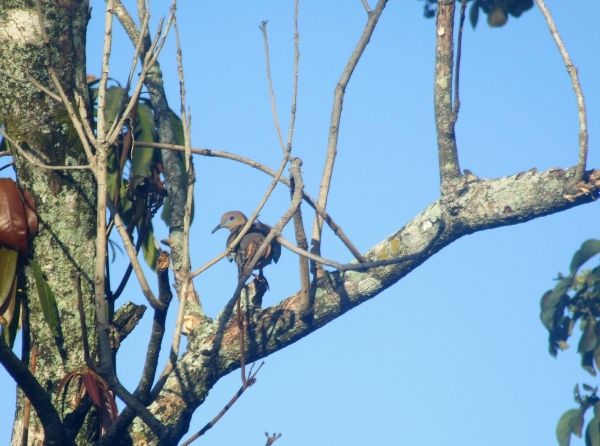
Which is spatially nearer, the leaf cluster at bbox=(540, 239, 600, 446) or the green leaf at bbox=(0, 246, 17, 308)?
the green leaf at bbox=(0, 246, 17, 308)

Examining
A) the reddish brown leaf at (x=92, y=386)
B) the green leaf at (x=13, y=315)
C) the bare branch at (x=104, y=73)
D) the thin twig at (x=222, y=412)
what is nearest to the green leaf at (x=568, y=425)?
the thin twig at (x=222, y=412)

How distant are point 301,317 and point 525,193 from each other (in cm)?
111

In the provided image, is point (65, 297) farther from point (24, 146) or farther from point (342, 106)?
point (342, 106)

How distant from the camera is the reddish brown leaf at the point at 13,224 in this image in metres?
2.56

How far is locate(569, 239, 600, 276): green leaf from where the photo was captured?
4141 millimetres

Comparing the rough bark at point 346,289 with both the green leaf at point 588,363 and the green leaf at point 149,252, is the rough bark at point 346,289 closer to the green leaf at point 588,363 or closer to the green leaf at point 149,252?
the green leaf at point 149,252

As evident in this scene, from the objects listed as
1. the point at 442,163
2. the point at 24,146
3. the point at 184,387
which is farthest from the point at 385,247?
the point at 24,146

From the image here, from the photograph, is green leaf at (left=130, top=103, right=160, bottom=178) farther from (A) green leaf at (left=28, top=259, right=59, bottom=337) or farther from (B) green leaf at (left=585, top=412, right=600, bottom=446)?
(B) green leaf at (left=585, top=412, right=600, bottom=446)

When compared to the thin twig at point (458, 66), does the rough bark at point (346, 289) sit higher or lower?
lower

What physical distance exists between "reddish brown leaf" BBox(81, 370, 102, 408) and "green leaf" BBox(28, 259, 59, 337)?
0.79 feet

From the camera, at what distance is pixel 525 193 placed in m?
2.72

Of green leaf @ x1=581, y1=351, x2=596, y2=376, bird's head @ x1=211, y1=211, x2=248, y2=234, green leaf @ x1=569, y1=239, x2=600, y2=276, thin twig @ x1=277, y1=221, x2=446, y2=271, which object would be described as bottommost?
thin twig @ x1=277, y1=221, x2=446, y2=271

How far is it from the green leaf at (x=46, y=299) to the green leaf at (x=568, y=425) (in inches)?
126

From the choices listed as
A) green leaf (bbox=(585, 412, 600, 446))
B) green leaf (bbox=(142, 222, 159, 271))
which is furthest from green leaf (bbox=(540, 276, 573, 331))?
green leaf (bbox=(142, 222, 159, 271))
